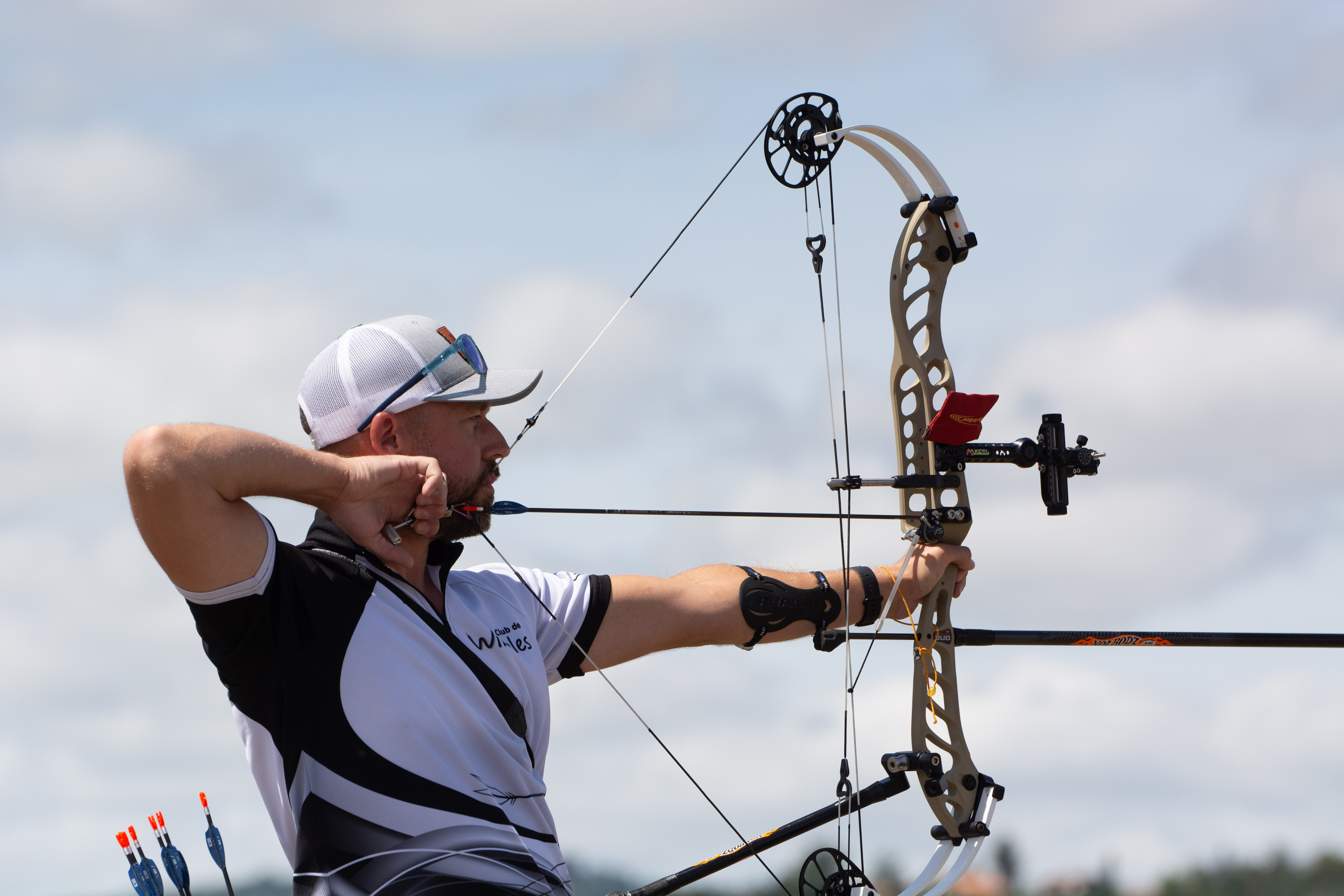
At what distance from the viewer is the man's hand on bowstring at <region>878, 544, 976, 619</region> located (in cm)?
388

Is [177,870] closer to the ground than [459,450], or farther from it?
closer to the ground

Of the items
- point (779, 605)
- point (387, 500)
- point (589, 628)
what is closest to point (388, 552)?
point (387, 500)

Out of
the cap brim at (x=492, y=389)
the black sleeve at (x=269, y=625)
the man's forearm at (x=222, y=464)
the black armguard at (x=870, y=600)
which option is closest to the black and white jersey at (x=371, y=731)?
the black sleeve at (x=269, y=625)

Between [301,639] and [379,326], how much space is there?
79 centimetres

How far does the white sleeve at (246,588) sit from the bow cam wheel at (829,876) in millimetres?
1732

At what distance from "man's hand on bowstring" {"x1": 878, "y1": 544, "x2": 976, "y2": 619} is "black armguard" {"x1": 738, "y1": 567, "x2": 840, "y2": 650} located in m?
0.17

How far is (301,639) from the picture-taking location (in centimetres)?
267

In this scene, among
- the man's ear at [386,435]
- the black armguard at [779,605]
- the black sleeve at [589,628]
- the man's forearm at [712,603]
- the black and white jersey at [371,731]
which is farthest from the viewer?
the black armguard at [779,605]

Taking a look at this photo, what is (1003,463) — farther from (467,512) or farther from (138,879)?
(138,879)

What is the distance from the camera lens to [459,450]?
310 centimetres

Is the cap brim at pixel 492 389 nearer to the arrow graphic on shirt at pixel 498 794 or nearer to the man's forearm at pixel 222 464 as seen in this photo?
the man's forearm at pixel 222 464

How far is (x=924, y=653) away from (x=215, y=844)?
75.2 inches

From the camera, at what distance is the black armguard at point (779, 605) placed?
12.2 feet

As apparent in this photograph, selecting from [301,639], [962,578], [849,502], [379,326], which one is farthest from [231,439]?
[962,578]
